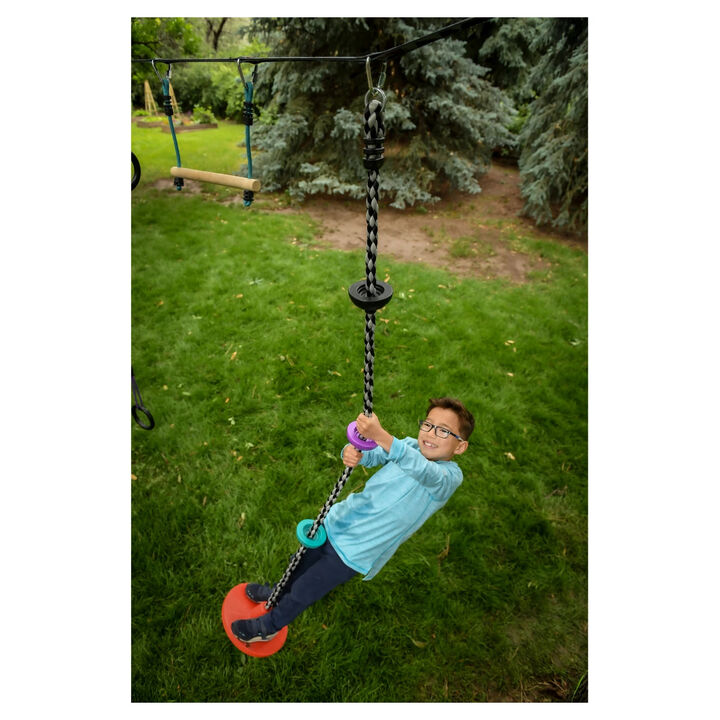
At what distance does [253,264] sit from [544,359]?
13.9 feet

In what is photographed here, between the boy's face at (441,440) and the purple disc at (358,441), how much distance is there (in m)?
0.34

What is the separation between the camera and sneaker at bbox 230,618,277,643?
2.48 meters

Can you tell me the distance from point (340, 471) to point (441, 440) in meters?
1.92

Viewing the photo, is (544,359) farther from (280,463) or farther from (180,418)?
(180,418)

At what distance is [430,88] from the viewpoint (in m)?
8.42

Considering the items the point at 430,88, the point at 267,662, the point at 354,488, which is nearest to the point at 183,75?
the point at 430,88

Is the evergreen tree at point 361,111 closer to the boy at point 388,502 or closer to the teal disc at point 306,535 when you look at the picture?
the boy at point 388,502

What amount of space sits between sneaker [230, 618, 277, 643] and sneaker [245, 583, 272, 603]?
189 millimetres

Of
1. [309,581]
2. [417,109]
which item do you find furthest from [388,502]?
[417,109]

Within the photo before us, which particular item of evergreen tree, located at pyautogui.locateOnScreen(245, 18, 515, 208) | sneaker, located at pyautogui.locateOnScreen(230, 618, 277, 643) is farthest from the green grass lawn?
evergreen tree, located at pyautogui.locateOnScreen(245, 18, 515, 208)

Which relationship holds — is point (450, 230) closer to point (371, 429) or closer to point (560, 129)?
point (560, 129)

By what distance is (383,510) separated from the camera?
205 cm

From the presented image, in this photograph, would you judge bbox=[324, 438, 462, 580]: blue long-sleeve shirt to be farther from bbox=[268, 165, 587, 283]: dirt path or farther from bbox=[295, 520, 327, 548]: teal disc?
bbox=[268, 165, 587, 283]: dirt path

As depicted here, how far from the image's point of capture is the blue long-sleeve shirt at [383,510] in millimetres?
2012
